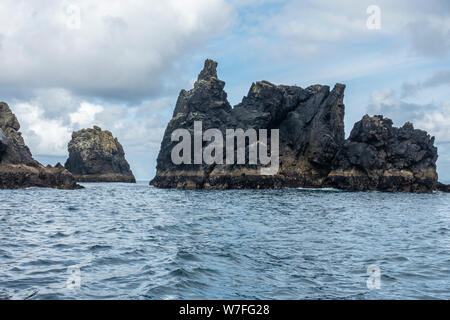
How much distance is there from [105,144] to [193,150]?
83314 mm

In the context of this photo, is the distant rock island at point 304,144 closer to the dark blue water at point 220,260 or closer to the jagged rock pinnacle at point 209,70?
the jagged rock pinnacle at point 209,70

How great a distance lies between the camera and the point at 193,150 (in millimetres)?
111188

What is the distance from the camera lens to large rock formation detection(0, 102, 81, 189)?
7762cm

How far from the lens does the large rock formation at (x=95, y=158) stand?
172000 millimetres

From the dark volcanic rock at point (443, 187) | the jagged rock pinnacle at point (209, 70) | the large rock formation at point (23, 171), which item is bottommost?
the dark volcanic rock at point (443, 187)

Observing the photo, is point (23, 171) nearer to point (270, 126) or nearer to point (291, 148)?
point (270, 126)

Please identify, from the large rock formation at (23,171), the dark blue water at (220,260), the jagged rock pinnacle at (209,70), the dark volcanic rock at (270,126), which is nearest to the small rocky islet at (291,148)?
the dark volcanic rock at (270,126)

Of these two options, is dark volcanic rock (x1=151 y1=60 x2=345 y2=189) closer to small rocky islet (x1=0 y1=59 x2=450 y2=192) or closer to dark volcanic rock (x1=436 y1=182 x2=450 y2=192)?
small rocky islet (x1=0 y1=59 x2=450 y2=192)

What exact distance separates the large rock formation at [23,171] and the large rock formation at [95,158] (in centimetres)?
8111

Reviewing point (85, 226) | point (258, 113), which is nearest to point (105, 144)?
point (258, 113)

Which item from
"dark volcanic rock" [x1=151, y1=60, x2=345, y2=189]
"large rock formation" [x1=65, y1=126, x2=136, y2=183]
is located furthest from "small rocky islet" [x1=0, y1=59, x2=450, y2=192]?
"large rock formation" [x1=65, y1=126, x2=136, y2=183]

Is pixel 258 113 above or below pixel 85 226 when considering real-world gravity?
above
